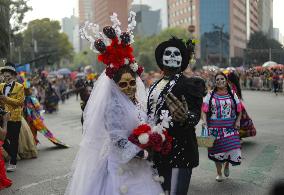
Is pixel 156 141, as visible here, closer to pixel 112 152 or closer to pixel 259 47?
pixel 112 152

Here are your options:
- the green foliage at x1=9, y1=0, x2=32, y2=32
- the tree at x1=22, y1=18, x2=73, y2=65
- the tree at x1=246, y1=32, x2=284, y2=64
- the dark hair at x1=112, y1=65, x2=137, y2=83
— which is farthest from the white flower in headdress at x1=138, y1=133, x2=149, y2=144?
the tree at x1=22, y1=18, x2=73, y2=65

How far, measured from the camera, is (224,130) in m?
6.93

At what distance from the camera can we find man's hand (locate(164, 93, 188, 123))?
12.4 ft

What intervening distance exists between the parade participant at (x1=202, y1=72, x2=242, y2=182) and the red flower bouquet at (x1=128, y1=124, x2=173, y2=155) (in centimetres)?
A: 319

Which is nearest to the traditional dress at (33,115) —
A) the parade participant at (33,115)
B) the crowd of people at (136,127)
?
the parade participant at (33,115)

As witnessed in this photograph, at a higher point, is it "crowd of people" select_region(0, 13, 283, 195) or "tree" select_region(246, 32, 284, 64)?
"tree" select_region(246, 32, 284, 64)

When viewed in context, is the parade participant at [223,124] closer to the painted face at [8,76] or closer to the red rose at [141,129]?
the red rose at [141,129]

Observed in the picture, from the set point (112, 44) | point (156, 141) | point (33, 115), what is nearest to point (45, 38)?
point (33, 115)

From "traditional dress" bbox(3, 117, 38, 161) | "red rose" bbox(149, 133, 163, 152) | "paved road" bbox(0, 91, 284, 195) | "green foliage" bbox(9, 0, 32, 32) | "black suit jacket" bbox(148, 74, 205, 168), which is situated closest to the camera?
"red rose" bbox(149, 133, 163, 152)

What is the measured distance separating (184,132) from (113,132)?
61cm

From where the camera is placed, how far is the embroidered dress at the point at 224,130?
6848mm

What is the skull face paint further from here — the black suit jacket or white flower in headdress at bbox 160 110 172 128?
white flower in headdress at bbox 160 110 172 128

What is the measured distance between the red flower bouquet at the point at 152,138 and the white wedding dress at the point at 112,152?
8cm

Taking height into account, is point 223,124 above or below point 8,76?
below
